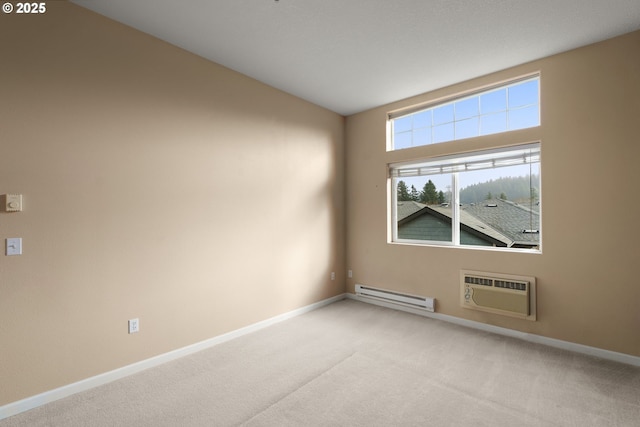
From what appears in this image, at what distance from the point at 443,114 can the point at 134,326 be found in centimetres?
410

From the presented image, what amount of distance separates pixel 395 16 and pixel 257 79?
1757 millimetres

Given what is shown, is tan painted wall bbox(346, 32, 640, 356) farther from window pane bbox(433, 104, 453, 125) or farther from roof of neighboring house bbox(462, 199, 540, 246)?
window pane bbox(433, 104, 453, 125)

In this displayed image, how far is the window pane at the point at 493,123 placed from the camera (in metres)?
3.32

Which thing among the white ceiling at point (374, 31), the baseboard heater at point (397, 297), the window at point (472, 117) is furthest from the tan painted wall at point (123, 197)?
the window at point (472, 117)

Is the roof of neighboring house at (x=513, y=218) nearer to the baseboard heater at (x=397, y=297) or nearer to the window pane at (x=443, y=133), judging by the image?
the window pane at (x=443, y=133)

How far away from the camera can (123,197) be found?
2467mm

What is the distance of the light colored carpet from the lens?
1928 mm

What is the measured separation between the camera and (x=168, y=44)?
8.95 ft

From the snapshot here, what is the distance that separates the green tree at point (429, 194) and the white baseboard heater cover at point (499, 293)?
1019 millimetres

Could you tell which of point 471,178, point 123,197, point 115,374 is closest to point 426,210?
point 471,178

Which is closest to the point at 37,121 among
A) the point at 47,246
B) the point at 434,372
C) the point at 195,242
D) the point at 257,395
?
the point at 47,246

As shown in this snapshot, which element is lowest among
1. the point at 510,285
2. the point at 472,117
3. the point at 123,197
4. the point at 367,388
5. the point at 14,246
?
the point at 367,388

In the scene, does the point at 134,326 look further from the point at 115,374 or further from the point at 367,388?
the point at 367,388

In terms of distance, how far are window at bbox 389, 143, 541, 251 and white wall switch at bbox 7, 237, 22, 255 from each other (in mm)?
3924
